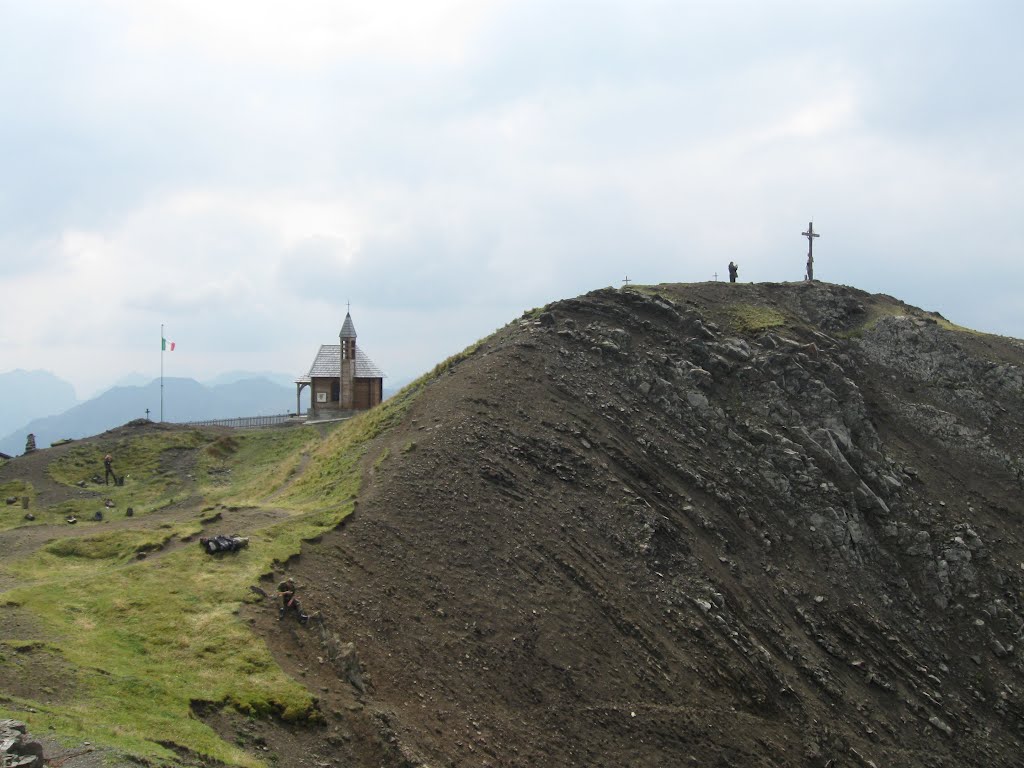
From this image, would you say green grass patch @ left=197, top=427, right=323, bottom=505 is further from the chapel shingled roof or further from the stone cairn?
the stone cairn

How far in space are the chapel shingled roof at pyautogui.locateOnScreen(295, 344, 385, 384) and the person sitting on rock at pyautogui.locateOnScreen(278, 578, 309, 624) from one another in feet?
160

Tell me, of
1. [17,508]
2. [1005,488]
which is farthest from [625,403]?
[17,508]

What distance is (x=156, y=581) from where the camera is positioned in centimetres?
2539

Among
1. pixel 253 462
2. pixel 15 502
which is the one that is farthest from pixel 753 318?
pixel 15 502

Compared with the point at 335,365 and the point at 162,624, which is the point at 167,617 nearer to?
the point at 162,624

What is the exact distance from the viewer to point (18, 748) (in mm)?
13625

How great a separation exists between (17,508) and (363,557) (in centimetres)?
3093

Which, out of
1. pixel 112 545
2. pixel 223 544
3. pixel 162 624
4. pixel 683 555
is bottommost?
pixel 162 624

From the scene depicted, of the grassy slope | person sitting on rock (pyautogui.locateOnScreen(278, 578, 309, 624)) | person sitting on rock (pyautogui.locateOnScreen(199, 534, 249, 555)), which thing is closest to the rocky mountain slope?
person sitting on rock (pyautogui.locateOnScreen(278, 578, 309, 624))

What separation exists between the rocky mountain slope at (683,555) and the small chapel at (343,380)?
29.9 m

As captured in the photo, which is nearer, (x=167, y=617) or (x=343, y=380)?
(x=167, y=617)

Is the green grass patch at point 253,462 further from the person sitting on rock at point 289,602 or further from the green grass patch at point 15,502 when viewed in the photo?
the person sitting on rock at point 289,602

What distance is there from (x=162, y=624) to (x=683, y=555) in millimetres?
21079

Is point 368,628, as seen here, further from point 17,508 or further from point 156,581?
point 17,508
